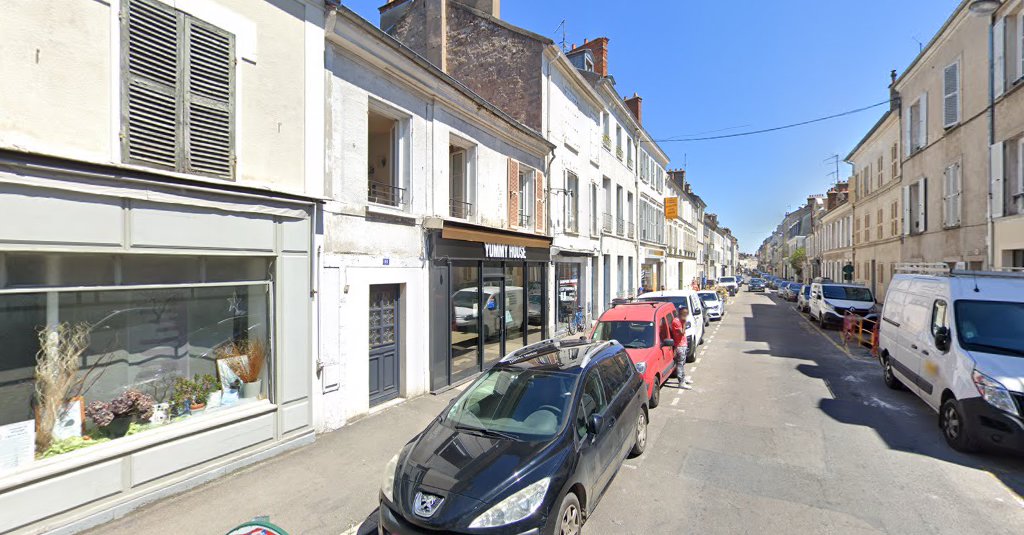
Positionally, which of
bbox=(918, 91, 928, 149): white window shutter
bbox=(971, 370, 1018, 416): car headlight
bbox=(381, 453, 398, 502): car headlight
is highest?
bbox=(918, 91, 928, 149): white window shutter

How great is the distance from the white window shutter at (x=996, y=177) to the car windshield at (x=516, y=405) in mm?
14606

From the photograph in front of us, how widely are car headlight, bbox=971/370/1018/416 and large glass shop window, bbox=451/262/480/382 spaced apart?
25.9 ft

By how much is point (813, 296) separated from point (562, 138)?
1524cm

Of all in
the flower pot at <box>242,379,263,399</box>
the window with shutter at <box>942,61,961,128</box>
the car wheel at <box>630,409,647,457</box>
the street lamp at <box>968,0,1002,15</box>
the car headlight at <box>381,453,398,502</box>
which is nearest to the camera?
the car headlight at <box>381,453,398,502</box>

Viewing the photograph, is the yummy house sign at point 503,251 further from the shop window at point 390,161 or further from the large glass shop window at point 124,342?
the large glass shop window at point 124,342

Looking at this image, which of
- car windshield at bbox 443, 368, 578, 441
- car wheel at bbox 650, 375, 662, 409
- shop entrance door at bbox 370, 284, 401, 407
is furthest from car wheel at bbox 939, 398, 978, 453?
shop entrance door at bbox 370, 284, 401, 407

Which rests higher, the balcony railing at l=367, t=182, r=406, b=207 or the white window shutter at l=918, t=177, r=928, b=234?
the white window shutter at l=918, t=177, r=928, b=234

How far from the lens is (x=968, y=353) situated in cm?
557

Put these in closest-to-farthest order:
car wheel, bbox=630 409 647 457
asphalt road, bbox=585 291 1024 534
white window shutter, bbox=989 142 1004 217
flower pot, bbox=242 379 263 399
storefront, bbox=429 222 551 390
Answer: asphalt road, bbox=585 291 1024 534
car wheel, bbox=630 409 647 457
flower pot, bbox=242 379 263 399
storefront, bbox=429 222 551 390
white window shutter, bbox=989 142 1004 217

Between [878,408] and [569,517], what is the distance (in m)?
7.00

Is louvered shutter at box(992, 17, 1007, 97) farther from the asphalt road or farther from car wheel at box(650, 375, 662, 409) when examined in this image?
car wheel at box(650, 375, 662, 409)

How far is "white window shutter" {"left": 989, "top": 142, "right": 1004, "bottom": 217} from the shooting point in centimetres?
1142

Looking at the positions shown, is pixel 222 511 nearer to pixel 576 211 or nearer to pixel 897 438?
pixel 897 438

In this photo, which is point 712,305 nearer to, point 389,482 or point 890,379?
point 890,379
